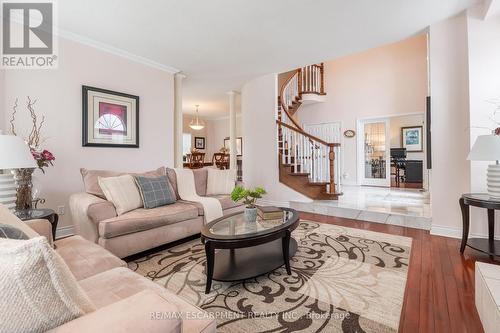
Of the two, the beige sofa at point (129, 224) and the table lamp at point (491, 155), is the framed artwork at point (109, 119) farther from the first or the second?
the table lamp at point (491, 155)

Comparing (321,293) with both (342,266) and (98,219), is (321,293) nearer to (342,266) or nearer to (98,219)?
(342,266)

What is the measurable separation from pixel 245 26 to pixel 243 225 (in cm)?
259

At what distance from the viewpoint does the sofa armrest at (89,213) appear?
224cm

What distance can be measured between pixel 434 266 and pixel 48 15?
16.3 ft

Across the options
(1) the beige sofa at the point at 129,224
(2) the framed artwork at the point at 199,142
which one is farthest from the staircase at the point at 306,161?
(2) the framed artwork at the point at 199,142

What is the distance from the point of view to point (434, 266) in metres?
2.17

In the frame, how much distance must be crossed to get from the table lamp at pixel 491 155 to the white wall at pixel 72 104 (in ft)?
14.5

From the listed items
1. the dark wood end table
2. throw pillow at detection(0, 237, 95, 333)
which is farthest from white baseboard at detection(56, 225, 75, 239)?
→ the dark wood end table

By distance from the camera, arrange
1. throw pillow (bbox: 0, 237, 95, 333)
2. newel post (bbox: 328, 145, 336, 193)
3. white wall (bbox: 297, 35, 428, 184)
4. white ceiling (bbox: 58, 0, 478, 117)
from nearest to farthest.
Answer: throw pillow (bbox: 0, 237, 95, 333) → white ceiling (bbox: 58, 0, 478, 117) → newel post (bbox: 328, 145, 336, 193) → white wall (bbox: 297, 35, 428, 184)

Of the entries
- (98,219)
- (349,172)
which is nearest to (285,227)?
(98,219)

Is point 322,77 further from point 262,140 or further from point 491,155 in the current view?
point 491,155

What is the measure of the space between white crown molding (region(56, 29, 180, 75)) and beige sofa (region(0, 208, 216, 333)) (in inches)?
111

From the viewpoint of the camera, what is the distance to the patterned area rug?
1468 mm

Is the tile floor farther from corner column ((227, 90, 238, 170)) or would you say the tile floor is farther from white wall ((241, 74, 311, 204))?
corner column ((227, 90, 238, 170))
